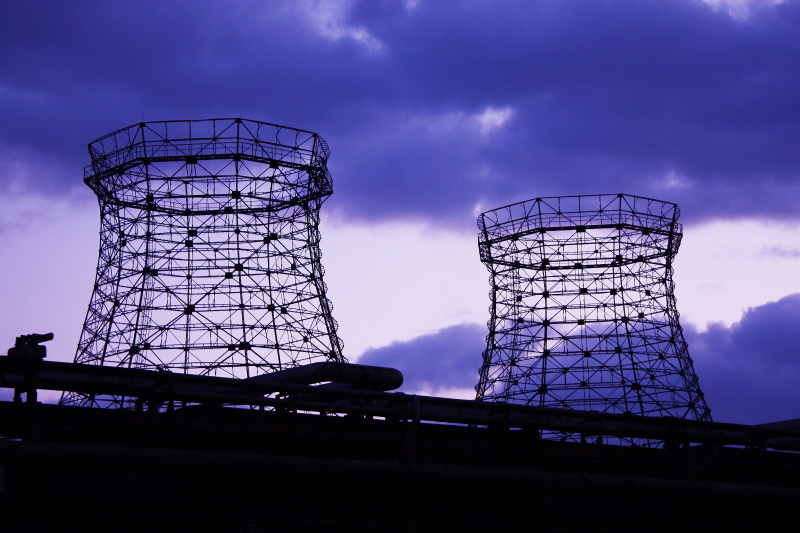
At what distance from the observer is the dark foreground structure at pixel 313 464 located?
2297 cm

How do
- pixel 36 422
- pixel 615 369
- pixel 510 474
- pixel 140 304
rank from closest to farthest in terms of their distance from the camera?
1. pixel 36 422
2. pixel 510 474
3. pixel 140 304
4. pixel 615 369

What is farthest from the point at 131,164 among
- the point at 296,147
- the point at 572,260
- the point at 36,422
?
the point at 36,422

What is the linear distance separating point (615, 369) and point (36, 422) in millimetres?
57051

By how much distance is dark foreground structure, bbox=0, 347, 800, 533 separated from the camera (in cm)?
2297

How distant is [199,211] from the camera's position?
68750mm

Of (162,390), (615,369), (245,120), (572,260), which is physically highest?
(245,120)

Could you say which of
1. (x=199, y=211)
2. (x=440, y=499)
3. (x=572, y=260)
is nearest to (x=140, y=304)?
(x=199, y=211)

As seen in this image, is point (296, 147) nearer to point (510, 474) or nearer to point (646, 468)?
point (646, 468)

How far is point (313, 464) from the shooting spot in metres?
24.0

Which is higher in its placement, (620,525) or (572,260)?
(572,260)

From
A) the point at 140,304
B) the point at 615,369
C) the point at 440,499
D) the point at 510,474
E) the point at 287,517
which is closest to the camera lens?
the point at 510,474

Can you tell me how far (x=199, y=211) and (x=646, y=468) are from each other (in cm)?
3934

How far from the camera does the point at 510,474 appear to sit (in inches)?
1038

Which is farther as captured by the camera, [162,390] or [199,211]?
[199,211]
